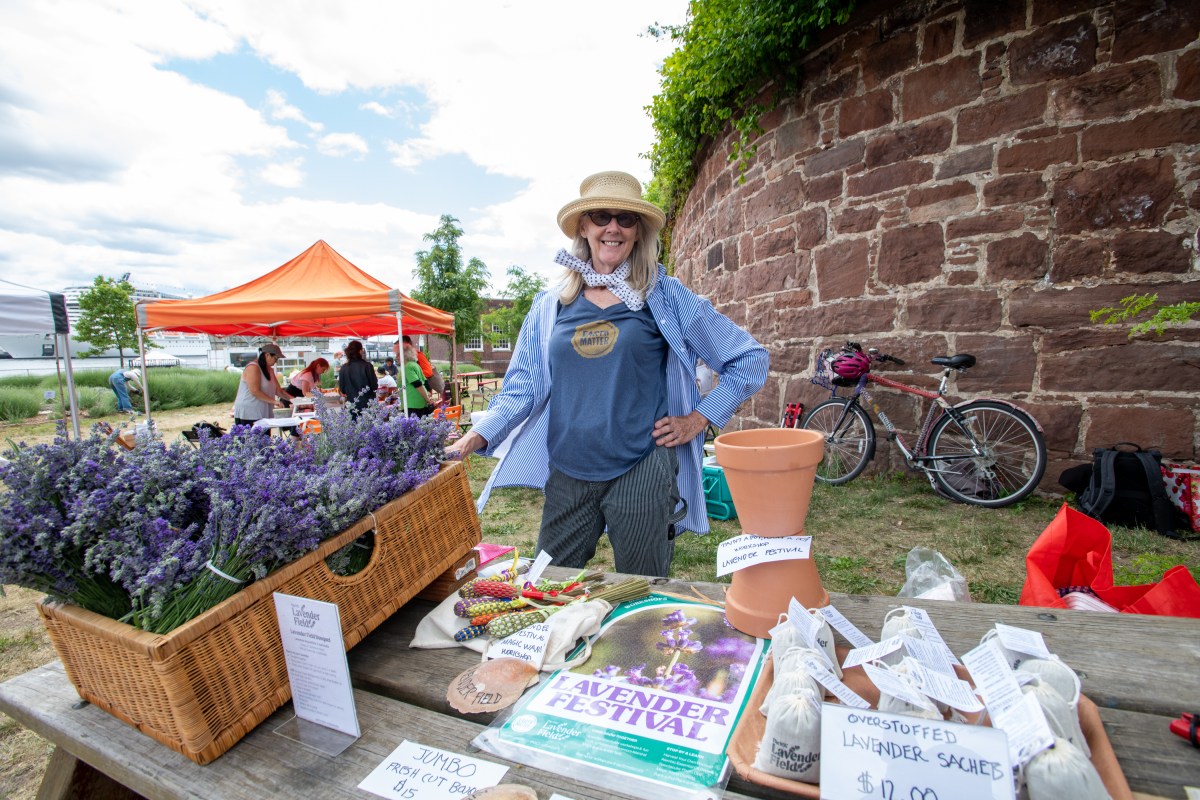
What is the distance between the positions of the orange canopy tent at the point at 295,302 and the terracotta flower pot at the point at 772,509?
598 centimetres

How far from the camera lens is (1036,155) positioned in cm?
365

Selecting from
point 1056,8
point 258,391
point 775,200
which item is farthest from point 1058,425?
point 258,391

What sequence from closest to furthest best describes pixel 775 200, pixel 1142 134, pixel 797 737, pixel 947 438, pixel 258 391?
pixel 797 737 → pixel 1142 134 → pixel 947 438 → pixel 775 200 → pixel 258 391

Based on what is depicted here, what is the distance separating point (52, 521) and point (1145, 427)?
4.94 meters

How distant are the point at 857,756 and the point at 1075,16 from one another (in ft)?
15.4

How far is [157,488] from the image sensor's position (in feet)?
3.04

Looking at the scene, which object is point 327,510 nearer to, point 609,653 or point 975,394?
point 609,653

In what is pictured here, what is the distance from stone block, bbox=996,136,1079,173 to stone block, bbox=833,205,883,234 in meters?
0.79

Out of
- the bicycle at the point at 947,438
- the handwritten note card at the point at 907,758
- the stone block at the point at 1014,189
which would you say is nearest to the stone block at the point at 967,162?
the stone block at the point at 1014,189

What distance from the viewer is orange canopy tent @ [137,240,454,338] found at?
6.38 m

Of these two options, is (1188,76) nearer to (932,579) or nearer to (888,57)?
(888,57)

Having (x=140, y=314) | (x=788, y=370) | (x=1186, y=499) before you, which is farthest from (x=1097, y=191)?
(x=140, y=314)

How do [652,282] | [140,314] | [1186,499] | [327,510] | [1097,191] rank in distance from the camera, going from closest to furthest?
[327,510]
[652,282]
[1186,499]
[1097,191]
[140,314]

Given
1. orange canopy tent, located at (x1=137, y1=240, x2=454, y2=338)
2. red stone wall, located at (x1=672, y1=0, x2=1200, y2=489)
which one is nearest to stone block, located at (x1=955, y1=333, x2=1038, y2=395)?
Answer: red stone wall, located at (x1=672, y1=0, x2=1200, y2=489)
